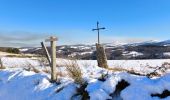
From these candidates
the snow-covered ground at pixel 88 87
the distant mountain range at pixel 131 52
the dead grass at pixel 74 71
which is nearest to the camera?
the snow-covered ground at pixel 88 87

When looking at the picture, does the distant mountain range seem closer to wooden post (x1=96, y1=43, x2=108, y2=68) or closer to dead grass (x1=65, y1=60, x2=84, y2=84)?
wooden post (x1=96, y1=43, x2=108, y2=68)

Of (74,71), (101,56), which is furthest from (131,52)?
(74,71)

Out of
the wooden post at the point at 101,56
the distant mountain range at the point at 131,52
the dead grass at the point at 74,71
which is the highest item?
the dead grass at the point at 74,71

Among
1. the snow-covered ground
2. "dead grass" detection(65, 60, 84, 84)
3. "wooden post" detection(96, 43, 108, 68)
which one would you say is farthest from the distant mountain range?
"dead grass" detection(65, 60, 84, 84)

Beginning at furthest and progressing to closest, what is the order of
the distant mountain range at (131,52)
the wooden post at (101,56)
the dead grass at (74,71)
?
1. the distant mountain range at (131,52)
2. the wooden post at (101,56)
3. the dead grass at (74,71)

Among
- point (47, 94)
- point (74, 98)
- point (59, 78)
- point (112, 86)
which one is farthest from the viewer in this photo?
point (59, 78)

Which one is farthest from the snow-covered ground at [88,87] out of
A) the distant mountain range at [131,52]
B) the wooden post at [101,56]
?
the wooden post at [101,56]

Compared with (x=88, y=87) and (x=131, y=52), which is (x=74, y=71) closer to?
(x=88, y=87)

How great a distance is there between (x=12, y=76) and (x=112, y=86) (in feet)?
18.5

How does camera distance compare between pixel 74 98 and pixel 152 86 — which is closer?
pixel 152 86

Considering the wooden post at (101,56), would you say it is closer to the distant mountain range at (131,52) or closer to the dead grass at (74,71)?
the distant mountain range at (131,52)

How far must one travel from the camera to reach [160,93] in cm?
917

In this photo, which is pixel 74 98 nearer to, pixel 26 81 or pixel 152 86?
pixel 152 86

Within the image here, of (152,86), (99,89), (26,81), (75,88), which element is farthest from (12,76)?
(152,86)
